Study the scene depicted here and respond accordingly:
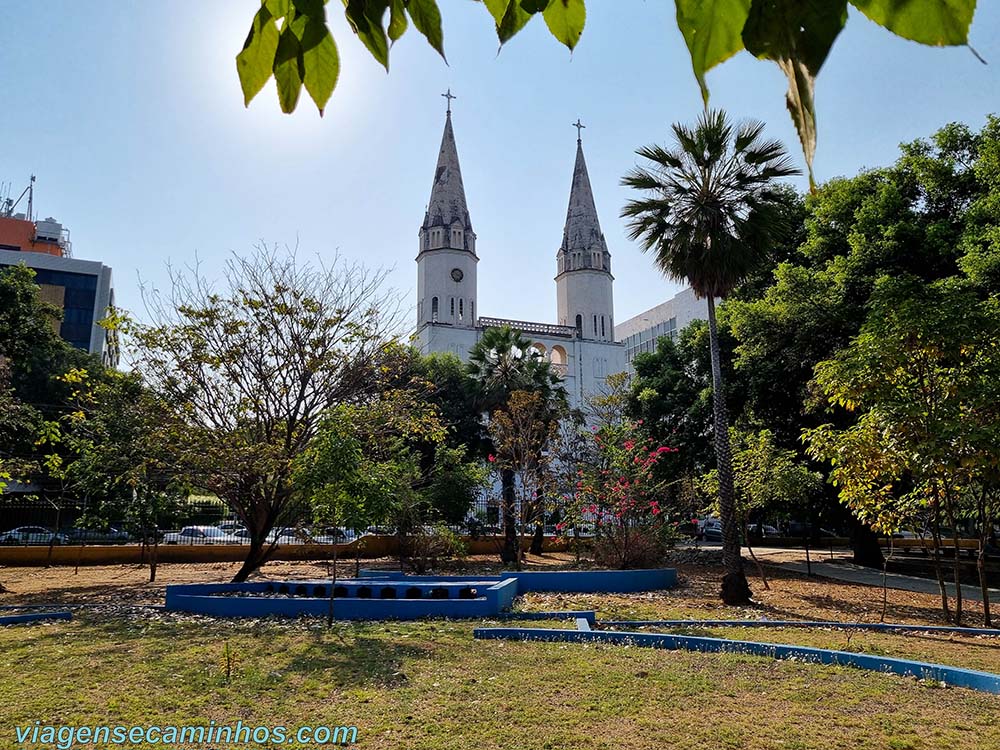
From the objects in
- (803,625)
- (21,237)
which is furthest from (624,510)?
(21,237)

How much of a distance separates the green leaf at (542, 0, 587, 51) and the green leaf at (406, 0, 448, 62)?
0.64 ft

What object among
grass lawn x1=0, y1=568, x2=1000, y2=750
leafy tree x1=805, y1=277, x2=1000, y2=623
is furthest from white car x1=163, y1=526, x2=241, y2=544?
leafy tree x1=805, y1=277, x2=1000, y2=623

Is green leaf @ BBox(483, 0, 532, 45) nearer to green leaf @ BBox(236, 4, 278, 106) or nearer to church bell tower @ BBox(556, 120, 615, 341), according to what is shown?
green leaf @ BBox(236, 4, 278, 106)

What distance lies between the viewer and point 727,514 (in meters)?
12.7

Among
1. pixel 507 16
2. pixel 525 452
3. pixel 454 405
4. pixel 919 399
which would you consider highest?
pixel 454 405

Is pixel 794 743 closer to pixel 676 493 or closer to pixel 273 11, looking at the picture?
pixel 273 11

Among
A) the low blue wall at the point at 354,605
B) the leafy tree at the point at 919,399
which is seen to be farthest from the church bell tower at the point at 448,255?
the leafy tree at the point at 919,399

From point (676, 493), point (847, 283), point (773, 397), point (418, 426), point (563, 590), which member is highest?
point (847, 283)

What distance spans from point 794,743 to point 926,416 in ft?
19.3

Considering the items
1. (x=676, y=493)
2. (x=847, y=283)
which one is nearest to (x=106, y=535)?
(x=676, y=493)

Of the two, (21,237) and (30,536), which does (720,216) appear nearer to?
(30,536)

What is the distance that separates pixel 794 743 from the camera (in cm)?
454

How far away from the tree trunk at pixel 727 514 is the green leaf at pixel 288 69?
12418mm

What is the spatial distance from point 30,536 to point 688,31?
2581 cm
